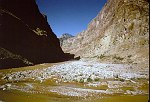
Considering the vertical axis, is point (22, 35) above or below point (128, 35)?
below

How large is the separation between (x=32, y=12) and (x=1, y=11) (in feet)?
68.5

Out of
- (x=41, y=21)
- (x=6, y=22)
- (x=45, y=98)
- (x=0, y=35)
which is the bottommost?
(x=45, y=98)

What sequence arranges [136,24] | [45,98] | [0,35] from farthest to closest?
[136,24]
[0,35]
[45,98]

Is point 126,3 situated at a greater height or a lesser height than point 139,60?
greater

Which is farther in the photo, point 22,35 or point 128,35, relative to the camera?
point 128,35

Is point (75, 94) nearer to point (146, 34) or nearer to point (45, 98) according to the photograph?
point (45, 98)

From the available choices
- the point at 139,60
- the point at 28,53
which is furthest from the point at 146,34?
the point at 28,53

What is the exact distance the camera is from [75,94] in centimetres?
1276

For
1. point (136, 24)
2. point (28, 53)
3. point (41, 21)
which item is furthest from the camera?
point (41, 21)

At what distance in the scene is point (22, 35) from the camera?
47.2 m

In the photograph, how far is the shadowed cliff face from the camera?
1569 inches

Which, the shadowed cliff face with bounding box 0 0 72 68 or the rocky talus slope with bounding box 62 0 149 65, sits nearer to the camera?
the shadowed cliff face with bounding box 0 0 72 68

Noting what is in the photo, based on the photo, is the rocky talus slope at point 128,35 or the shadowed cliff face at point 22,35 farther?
the rocky talus slope at point 128,35

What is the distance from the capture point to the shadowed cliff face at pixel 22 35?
39853 mm
